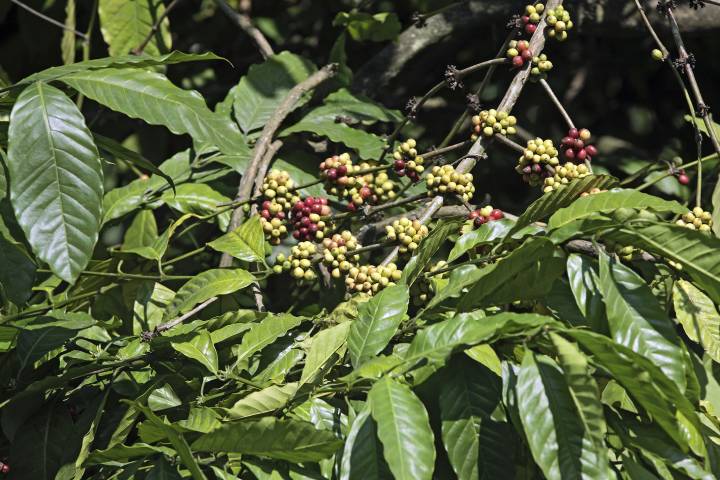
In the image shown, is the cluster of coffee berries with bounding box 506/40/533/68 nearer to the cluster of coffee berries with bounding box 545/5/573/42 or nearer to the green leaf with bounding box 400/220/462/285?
the cluster of coffee berries with bounding box 545/5/573/42

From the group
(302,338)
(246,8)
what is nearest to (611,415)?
(302,338)

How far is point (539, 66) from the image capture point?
1530 millimetres

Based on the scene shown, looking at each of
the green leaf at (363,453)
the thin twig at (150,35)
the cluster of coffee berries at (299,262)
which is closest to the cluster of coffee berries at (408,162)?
the cluster of coffee berries at (299,262)

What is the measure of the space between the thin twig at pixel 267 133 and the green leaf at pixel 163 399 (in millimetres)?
423

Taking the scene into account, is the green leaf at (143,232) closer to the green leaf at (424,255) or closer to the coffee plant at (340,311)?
the coffee plant at (340,311)

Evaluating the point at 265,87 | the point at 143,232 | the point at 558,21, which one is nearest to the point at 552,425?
the point at 558,21

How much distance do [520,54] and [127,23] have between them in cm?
116

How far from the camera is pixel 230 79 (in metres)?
2.71

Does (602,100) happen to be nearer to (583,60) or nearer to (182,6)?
(583,60)

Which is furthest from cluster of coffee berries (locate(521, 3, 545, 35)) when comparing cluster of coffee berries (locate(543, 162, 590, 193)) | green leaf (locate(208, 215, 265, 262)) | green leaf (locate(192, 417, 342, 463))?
green leaf (locate(192, 417, 342, 463))

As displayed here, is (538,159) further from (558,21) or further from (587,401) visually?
(587,401)

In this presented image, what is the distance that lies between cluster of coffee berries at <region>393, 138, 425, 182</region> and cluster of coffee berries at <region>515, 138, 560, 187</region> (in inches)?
7.8

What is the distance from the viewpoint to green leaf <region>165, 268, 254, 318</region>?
4.47 ft

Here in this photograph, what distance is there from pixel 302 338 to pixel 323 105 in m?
0.90
